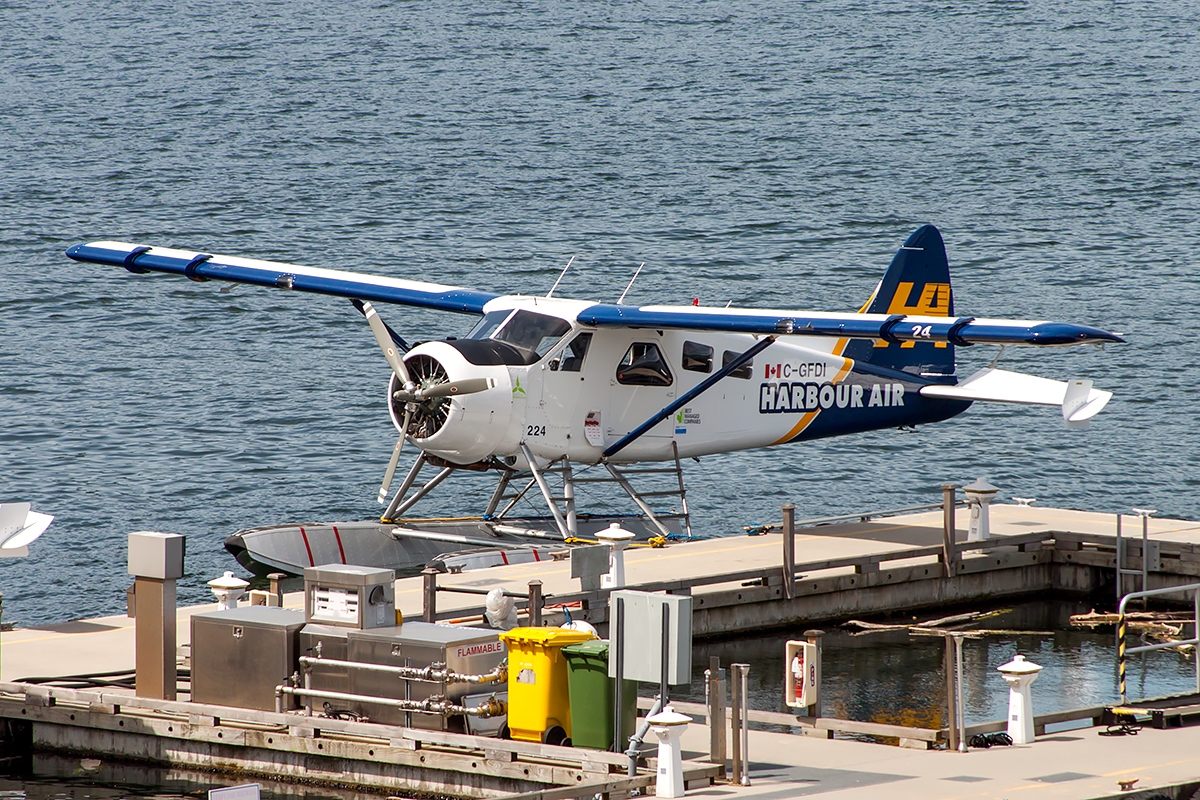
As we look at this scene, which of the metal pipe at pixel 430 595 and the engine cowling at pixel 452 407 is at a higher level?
the engine cowling at pixel 452 407

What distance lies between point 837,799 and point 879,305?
12490 mm

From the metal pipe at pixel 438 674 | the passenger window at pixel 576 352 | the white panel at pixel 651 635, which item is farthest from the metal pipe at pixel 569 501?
the white panel at pixel 651 635

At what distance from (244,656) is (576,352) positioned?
25.4 feet

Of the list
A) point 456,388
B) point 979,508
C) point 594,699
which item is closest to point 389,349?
point 456,388

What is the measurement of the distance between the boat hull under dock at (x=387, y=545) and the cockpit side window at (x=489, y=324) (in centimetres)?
216

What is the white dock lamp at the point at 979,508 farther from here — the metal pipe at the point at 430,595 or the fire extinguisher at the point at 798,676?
the metal pipe at the point at 430,595

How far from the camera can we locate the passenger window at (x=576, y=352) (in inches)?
782

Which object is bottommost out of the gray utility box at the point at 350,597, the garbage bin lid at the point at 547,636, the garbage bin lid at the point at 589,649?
the garbage bin lid at the point at 589,649

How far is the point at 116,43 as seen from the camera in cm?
7338

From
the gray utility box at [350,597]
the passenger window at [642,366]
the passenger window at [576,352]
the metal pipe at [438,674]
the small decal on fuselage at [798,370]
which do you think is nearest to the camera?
the metal pipe at [438,674]

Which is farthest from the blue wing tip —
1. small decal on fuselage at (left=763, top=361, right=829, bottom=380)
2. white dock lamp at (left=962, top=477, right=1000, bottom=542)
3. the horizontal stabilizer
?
small decal on fuselage at (left=763, top=361, right=829, bottom=380)

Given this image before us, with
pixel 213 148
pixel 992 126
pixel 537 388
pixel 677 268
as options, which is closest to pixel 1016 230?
pixel 677 268

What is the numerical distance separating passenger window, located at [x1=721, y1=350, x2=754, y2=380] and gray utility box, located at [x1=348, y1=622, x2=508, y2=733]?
→ 880 centimetres

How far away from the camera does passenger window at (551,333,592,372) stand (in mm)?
19859
